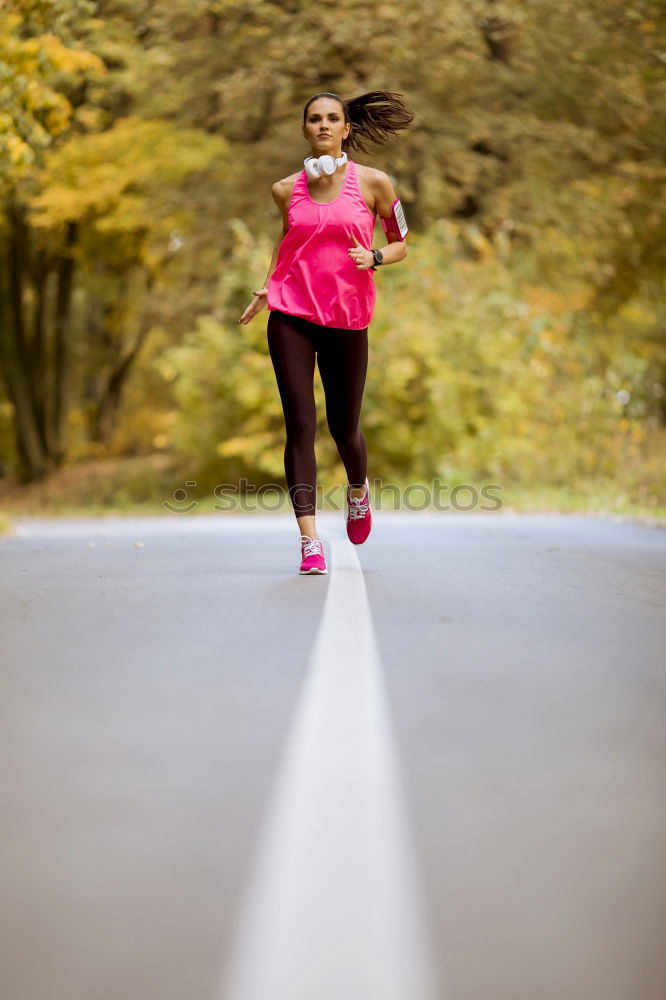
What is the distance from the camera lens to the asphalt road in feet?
8.51

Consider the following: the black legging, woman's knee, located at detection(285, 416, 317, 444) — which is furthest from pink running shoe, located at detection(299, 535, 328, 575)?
woman's knee, located at detection(285, 416, 317, 444)

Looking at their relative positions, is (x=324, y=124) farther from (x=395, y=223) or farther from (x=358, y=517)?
(x=358, y=517)

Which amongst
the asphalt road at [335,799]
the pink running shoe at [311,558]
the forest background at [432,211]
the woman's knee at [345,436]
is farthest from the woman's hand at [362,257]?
the forest background at [432,211]

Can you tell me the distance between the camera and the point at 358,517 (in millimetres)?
8391

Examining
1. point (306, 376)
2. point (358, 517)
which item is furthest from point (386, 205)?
point (358, 517)

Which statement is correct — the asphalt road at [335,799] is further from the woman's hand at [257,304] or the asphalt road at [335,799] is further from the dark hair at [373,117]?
the dark hair at [373,117]

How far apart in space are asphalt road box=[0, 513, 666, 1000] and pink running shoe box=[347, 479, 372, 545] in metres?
2.36

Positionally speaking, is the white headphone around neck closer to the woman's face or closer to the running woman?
the running woman

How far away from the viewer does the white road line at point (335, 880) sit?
8.16 ft

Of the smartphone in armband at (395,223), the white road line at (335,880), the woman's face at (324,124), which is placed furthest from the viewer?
the smartphone in armband at (395,223)

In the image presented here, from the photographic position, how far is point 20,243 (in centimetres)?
3238

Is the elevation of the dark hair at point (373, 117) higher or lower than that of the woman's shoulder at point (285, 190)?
higher

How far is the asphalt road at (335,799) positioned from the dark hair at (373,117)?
9.94 feet

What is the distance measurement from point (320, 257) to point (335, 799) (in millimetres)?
4624
